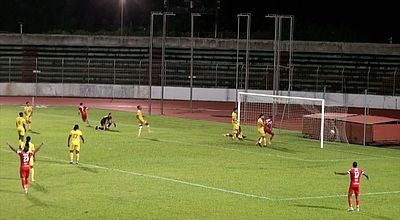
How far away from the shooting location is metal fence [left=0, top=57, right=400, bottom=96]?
71.1 metres

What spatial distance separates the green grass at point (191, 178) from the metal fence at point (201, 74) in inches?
973

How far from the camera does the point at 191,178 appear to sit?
99.8 feet

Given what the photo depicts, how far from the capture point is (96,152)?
3744 centimetres

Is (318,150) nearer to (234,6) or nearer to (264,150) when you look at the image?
(264,150)

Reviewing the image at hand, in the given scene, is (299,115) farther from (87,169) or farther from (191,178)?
(191,178)

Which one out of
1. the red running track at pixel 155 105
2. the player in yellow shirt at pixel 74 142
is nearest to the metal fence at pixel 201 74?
the red running track at pixel 155 105

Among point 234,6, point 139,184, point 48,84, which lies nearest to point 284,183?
point 139,184

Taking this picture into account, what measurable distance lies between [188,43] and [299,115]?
20.7 meters

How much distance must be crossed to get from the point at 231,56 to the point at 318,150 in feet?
127

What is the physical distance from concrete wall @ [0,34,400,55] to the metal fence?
1551 millimetres

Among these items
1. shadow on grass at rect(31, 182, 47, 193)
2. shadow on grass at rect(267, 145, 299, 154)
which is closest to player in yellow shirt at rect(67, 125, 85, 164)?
shadow on grass at rect(31, 182, 47, 193)

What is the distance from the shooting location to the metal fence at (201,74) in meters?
71.1

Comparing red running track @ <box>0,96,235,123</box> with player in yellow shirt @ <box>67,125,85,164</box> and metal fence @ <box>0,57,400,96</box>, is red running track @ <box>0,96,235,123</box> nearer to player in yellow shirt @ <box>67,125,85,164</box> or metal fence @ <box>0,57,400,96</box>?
metal fence @ <box>0,57,400,96</box>

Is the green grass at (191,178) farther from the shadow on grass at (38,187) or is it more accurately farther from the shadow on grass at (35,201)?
the shadow on grass at (35,201)
